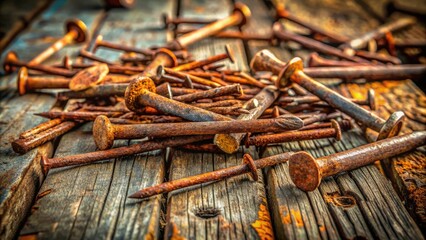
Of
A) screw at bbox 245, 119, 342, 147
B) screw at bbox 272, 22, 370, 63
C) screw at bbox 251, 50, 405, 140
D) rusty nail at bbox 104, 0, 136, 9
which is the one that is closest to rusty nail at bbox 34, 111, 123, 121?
screw at bbox 245, 119, 342, 147

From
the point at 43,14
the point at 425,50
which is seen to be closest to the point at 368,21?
the point at 425,50

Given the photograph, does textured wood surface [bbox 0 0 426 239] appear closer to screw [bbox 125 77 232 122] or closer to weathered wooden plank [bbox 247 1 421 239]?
weathered wooden plank [bbox 247 1 421 239]

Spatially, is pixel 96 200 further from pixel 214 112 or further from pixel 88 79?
pixel 88 79

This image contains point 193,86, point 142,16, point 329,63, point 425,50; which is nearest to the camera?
point 193,86

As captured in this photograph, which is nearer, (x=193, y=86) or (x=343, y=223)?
(x=343, y=223)

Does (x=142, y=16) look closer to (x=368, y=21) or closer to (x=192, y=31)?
(x=192, y=31)

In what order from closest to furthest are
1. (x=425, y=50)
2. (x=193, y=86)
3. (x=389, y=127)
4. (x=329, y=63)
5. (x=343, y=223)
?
(x=343, y=223) < (x=389, y=127) < (x=193, y=86) < (x=329, y=63) < (x=425, y=50)

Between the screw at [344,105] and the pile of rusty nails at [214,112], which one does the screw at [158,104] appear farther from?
the screw at [344,105]
